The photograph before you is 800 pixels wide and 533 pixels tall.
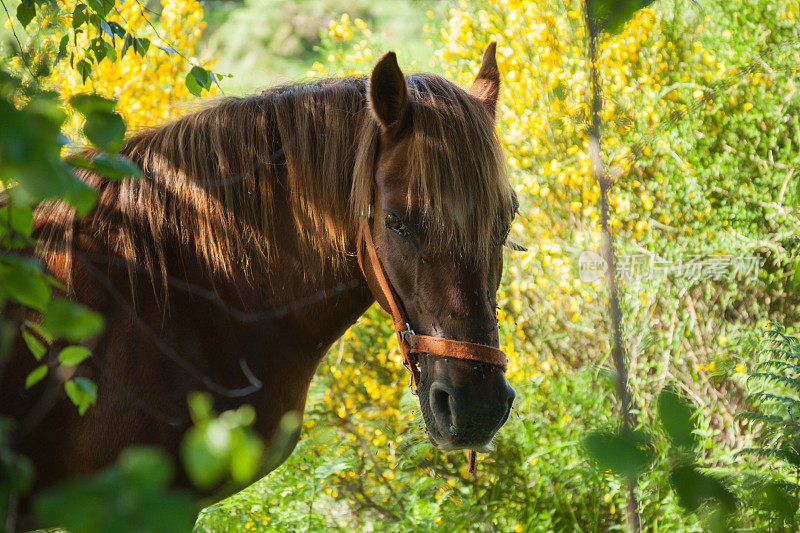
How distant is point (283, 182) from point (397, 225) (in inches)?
14.4

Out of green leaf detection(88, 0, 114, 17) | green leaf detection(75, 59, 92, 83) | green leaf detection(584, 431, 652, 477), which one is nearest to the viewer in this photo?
green leaf detection(584, 431, 652, 477)

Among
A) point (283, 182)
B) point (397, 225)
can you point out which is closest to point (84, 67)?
point (283, 182)

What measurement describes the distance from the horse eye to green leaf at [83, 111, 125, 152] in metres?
1.02

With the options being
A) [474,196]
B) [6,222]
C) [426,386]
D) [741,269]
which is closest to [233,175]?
[474,196]

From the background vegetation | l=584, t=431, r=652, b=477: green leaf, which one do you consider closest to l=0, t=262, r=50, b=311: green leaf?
l=584, t=431, r=652, b=477: green leaf

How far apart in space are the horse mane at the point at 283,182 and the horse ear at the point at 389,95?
4 centimetres

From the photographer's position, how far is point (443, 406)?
5.06ft

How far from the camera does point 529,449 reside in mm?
3072

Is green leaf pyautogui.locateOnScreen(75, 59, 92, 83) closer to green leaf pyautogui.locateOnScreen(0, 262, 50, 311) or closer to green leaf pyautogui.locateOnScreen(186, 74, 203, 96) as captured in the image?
green leaf pyautogui.locateOnScreen(186, 74, 203, 96)

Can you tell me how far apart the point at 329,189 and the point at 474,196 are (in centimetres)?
40

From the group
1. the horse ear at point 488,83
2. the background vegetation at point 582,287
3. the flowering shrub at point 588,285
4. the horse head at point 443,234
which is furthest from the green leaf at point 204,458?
the flowering shrub at point 588,285

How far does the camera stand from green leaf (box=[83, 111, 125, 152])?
56 centimetres

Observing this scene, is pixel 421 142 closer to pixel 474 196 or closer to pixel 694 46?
pixel 474 196

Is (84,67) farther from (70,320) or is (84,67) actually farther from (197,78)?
(70,320)
